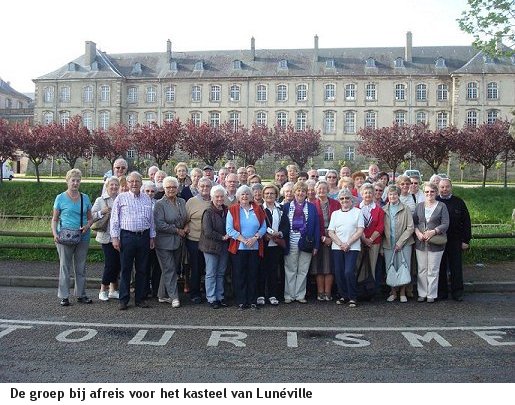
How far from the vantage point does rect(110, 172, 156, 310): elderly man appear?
29.2ft

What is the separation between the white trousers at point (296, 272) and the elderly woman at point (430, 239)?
1.85m

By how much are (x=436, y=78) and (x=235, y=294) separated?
199 ft

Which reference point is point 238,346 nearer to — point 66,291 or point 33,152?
point 66,291

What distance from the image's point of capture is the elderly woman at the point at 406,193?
10180 mm

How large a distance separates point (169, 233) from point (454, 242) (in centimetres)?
465

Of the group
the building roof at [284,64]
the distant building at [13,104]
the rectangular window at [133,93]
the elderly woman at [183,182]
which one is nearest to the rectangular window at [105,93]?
the building roof at [284,64]

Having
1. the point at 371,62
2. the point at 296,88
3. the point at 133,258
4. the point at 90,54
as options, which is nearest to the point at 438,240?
→ the point at 133,258

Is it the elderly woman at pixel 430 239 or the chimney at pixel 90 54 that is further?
the chimney at pixel 90 54

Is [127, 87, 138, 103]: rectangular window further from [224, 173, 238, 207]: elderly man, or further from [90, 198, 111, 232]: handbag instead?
[90, 198, 111, 232]: handbag

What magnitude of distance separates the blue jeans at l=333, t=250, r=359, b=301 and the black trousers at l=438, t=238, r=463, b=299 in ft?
5.19

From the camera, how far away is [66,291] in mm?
9086

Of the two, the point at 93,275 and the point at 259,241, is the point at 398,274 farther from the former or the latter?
the point at 93,275

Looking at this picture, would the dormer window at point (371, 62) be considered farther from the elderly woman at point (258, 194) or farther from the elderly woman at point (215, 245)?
the elderly woman at point (215, 245)

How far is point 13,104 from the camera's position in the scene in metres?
93.3
